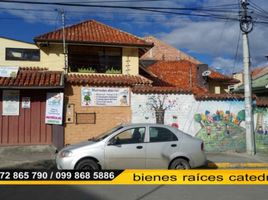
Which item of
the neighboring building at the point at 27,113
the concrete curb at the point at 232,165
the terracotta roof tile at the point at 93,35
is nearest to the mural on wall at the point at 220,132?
the concrete curb at the point at 232,165

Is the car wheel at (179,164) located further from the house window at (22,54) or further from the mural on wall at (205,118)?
the house window at (22,54)

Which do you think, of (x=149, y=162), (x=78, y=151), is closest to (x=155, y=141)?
(x=149, y=162)

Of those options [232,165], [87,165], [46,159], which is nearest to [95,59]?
[46,159]

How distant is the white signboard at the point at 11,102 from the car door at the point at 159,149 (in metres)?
8.02

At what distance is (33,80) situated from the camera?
1712cm

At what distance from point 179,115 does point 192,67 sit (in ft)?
49.5

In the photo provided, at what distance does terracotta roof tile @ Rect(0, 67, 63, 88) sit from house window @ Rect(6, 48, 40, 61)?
1840 mm

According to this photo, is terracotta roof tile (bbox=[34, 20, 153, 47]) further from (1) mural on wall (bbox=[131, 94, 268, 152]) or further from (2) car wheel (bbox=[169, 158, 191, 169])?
(2) car wheel (bbox=[169, 158, 191, 169])

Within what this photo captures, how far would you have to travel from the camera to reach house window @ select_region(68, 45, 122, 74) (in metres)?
20.1

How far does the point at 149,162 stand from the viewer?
11336mm

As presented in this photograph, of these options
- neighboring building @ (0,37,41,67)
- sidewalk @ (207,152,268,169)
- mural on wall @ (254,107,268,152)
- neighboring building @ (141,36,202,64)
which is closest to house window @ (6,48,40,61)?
neighboring building @ (0,37,41,67)

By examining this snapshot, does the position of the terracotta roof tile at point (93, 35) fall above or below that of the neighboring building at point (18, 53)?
above

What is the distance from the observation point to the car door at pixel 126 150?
1107 cm

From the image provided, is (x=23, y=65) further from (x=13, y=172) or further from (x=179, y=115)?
(x=13, y=172)
